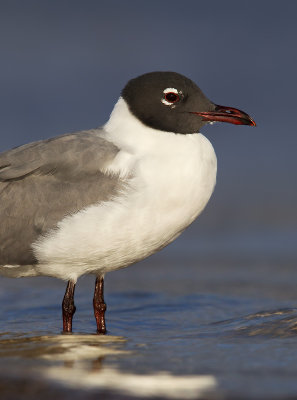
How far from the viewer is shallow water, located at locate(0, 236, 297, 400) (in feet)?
16.4

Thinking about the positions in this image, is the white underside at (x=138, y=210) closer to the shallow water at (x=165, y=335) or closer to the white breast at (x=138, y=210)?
the white breast at (x=138, y=210)

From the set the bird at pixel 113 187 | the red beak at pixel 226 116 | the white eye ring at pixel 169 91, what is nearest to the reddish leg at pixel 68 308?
the bird at pixel 113 187

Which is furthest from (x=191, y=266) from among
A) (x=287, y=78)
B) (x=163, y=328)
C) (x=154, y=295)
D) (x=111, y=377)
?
(x=287, y=78)

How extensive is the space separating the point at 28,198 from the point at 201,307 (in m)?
2.01

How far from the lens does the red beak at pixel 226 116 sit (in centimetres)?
733

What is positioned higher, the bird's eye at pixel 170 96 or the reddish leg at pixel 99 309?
the bird's eye at pixel 170 96

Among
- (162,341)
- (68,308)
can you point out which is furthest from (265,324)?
(68,308)

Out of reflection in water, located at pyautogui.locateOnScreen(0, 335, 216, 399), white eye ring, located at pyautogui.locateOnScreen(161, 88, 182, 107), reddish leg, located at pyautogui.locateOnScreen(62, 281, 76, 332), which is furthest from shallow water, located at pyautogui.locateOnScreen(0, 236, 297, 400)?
white eye ring, located at pyautogui.locateOnScreen(161, 88, 182, 107)

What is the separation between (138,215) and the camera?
6.71 m

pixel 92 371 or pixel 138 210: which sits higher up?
pixel 138 210

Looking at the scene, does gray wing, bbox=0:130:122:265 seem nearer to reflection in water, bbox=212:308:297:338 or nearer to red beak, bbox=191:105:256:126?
red beak, bbox=191:105:256:126

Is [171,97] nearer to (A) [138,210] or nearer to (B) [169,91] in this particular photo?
(B) [169,91]

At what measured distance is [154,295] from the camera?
887 cm

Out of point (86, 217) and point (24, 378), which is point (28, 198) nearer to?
point (86, 217)
